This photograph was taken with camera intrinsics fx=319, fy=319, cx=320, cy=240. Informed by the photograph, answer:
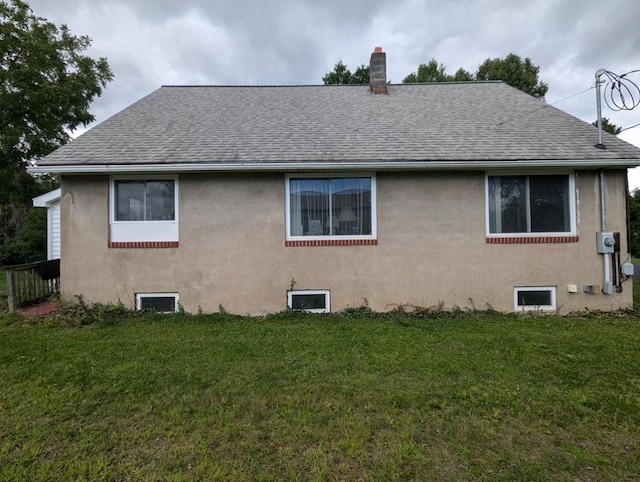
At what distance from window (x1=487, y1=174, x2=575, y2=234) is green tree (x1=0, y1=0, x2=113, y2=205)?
16852mm

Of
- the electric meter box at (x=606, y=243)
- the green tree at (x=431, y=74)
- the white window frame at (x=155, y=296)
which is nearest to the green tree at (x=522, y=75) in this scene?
the green tree at (x=431, y=74)

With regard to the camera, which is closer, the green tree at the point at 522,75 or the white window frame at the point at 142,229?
the white window frame at the point at 142,229

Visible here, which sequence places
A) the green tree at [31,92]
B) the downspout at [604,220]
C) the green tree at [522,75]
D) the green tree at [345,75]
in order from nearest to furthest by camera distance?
1. the downspout at [604,220]
2. the green tree at [31,92]
3. the green tree at [522,75]
4. the green tree at [345,75]

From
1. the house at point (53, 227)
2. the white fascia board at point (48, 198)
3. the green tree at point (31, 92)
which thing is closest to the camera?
the white fascia board at point (48, 198)

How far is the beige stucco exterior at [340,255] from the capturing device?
20.5ft

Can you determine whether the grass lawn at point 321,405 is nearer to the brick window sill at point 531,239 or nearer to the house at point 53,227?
the brick window sill at point 531,239

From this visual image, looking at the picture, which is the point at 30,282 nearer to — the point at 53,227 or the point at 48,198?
the point at 48,198

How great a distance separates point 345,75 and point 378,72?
46.9 feet

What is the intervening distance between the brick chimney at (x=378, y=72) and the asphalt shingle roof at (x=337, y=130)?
0.41 metres

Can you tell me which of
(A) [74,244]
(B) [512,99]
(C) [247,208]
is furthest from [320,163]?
(B) [512,99]

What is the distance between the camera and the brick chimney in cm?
952

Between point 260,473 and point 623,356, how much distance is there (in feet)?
15.7

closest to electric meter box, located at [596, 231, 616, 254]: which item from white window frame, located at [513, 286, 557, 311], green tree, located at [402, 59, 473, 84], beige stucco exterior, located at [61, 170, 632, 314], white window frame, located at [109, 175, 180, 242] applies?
beige stucco exterior, located at [61, 170, 632, 314]

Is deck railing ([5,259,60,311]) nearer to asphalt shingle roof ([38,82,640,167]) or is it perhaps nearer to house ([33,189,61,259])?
asphalt shingle roof ([38,82,640,167])
